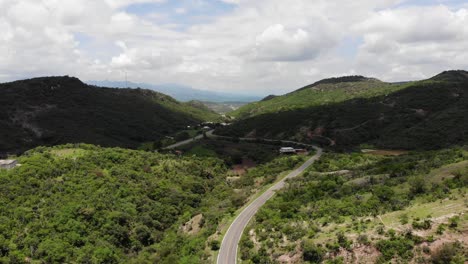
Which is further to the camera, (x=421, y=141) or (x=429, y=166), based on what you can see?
(x=421, y=141)

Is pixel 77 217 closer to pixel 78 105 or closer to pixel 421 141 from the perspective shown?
pixel 421 141

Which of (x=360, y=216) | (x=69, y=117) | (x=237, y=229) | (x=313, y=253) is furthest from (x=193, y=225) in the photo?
(x=69, y=117)

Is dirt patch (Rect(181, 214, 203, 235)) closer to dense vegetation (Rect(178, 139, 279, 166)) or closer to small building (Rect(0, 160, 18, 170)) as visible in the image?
small building (Rect(0, 160, 18, 170))

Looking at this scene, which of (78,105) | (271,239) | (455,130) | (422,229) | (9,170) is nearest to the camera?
(422,229)

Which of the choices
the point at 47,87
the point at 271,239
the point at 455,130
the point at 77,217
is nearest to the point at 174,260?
the point at 271,239

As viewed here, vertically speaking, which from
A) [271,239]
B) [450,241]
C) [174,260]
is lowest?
[174,260]

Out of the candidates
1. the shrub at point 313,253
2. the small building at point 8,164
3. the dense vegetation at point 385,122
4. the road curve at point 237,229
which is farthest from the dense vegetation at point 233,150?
the shrub at point 313,253
